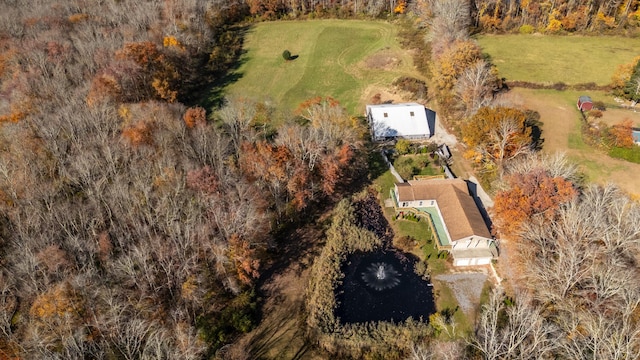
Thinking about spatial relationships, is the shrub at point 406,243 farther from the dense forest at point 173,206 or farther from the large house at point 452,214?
the dense forest at point 173,206

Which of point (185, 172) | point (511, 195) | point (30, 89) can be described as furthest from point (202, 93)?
point (511, 195)

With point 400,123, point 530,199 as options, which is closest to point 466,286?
point 530,199

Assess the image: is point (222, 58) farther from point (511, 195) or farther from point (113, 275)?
point (511, 195)

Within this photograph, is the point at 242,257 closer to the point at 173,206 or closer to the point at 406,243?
the point at 173,206

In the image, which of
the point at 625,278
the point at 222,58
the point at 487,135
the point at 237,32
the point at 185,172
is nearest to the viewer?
the point at 625,278

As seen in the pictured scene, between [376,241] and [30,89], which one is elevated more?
[30,89]

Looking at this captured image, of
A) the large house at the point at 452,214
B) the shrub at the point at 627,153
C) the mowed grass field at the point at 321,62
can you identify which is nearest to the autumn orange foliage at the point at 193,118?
the mowed grass field at the point at 321,62

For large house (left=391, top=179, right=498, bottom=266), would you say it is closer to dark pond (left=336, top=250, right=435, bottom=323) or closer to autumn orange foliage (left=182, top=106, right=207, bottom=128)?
dark pond (left=336, top=250, right=435, bottom=323)
